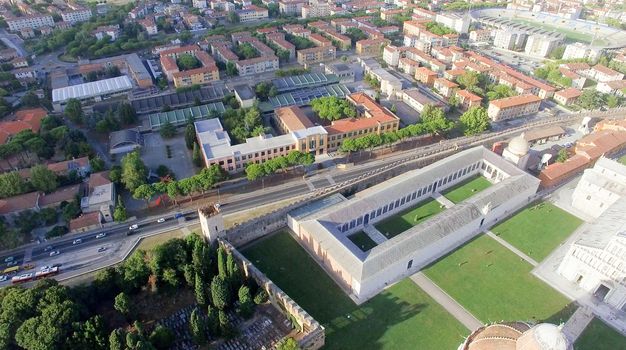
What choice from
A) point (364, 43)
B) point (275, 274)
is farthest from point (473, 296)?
point (364, 43)

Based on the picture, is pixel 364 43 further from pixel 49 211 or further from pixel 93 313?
pixel 93 313

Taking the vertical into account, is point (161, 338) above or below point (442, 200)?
above

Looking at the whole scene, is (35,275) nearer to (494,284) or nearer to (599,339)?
(494,284)

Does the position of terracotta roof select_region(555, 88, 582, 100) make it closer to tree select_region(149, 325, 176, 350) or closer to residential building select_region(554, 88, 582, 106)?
residential building select_region(554, 88, 582, 106)

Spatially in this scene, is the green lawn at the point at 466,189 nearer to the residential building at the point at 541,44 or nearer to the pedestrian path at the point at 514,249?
the pedestrian path at the point at 514,249

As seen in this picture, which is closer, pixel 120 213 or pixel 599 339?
pixel 599 339

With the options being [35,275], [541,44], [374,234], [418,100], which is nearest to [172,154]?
[35,275]
